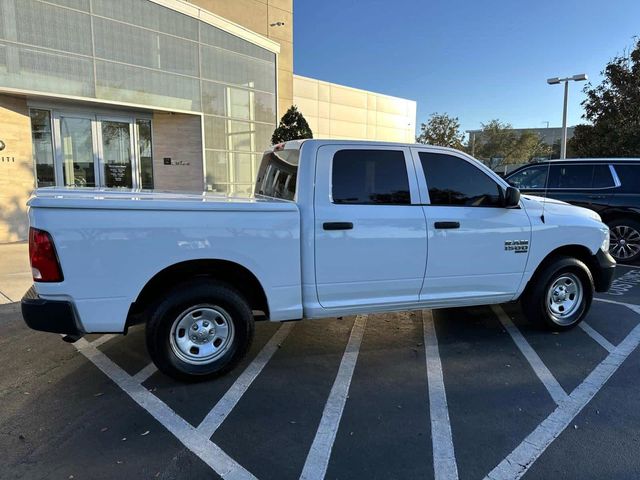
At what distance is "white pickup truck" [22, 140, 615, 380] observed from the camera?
10.9ft

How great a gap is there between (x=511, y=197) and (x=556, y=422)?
206cm

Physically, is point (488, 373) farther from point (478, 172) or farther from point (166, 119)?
point (166, 119)

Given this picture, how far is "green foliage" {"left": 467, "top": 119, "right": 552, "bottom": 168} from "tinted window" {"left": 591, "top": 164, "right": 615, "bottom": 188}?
4307 centimetres

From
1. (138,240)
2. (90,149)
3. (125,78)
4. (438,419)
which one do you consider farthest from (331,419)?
(125,78)

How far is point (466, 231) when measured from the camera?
438 centimetres

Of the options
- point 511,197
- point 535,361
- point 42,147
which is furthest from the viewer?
point 42,147

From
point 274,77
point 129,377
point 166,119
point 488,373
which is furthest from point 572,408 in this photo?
point 274,77

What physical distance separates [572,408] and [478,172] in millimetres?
2215

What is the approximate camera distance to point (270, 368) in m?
4.13

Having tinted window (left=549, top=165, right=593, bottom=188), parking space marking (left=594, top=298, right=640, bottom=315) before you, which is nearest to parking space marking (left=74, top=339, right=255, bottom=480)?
parking space marking (left=594, top=298, right=640, bottom=315)

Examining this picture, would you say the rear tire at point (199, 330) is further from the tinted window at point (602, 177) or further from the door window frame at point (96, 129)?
the door window frame at point (96, 129)

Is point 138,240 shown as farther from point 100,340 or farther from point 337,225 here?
point 100,340

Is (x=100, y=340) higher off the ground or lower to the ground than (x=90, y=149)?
A: lower

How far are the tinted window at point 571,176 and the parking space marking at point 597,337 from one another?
14.3ft
